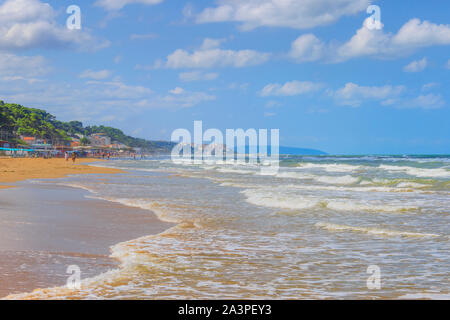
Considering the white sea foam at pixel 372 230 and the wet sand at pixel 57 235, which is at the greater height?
the wet sand at pixel 57 235

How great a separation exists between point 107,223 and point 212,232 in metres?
2.68

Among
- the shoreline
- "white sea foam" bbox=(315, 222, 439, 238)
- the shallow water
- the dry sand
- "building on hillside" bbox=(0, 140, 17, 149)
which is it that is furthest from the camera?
"building on hillside" bbox=(0, 140, 17, 149)

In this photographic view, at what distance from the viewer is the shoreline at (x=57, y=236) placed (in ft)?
17.4

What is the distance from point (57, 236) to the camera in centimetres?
805

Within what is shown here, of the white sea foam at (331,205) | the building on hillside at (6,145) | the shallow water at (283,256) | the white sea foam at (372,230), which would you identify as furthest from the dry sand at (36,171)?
the building on hillside at (6,145)

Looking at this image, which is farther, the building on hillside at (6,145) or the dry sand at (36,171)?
the building on hillside at (6,145)

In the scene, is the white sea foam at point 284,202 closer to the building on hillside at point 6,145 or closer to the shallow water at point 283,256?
the shallow water at point 283,256

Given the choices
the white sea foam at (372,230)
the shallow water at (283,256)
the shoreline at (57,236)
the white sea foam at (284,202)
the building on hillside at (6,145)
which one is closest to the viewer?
the shallow water at (283,256)

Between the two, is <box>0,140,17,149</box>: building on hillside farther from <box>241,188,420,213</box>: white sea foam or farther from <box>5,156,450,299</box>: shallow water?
<box>5,156,450,299</box>: shallow water

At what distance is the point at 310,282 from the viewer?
5391mm

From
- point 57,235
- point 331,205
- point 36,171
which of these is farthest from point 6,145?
point 57,235

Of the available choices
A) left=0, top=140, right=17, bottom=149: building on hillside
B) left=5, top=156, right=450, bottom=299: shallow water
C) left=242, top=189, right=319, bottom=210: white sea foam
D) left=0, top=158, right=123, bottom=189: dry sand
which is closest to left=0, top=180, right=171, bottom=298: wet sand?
left=5, top=156, right=450, bottom=299: shallow water

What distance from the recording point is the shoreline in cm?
531

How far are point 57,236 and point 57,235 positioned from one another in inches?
4.3
